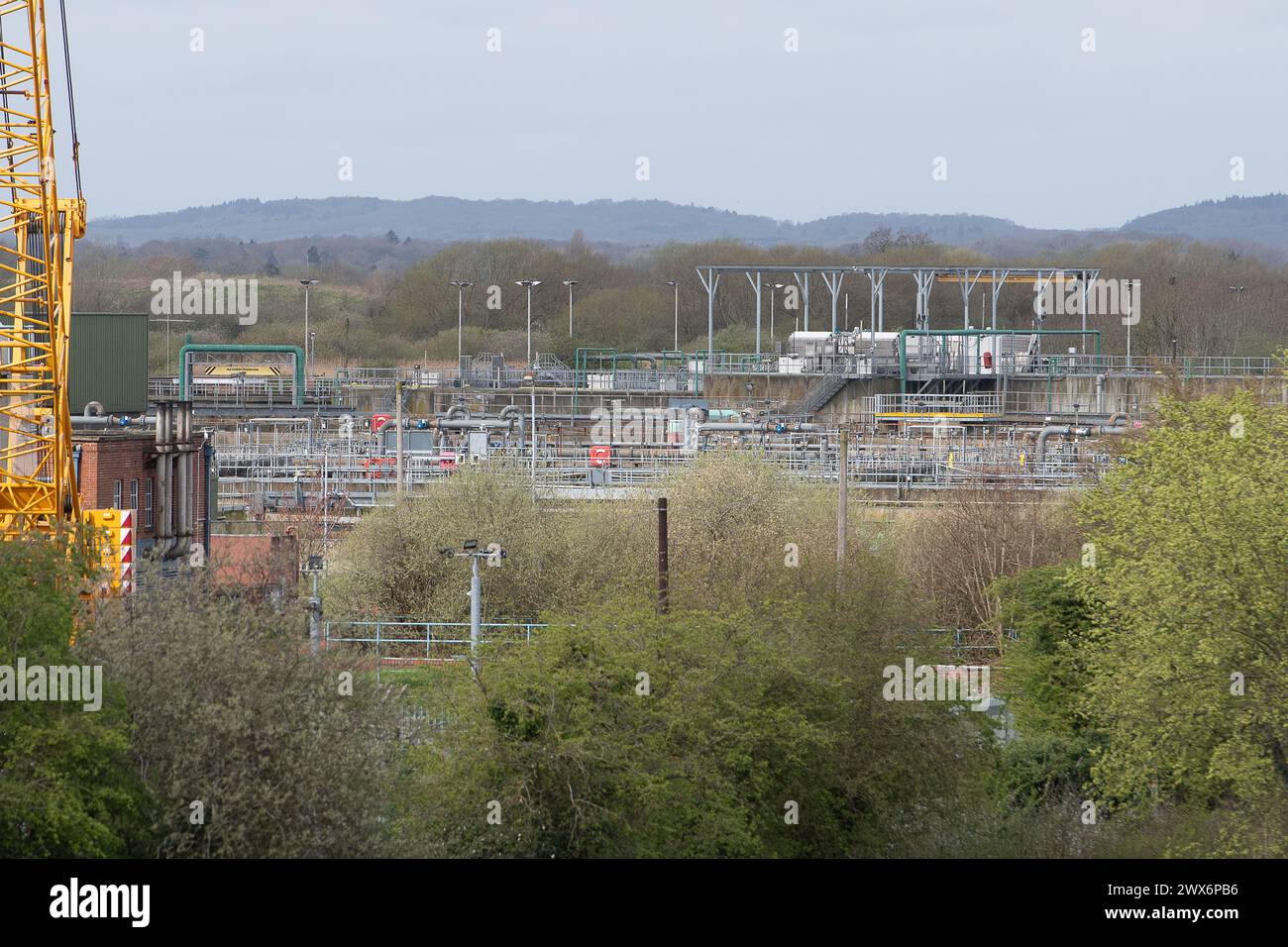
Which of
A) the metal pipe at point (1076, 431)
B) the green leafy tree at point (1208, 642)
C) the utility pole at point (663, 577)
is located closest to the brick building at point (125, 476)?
the utility pole at point (663, 577)

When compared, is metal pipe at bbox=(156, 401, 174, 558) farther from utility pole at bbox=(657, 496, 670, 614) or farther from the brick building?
utility pole at bbox=(657, 496, 670, 614)

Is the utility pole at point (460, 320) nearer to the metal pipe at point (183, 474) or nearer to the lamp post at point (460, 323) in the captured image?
the lamp post at point (460, 323)

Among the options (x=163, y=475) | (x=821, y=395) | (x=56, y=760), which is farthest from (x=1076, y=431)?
(x=56, y=760)

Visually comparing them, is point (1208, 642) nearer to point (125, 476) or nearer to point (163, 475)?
point (163, 475)

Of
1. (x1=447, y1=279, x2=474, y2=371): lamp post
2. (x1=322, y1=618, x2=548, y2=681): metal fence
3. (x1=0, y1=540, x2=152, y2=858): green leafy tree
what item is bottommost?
(x1=322, y1=618, x2=548, y2=681): metal fence

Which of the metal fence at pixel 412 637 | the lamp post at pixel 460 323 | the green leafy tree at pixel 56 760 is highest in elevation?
the lamp post at pixel 460 323

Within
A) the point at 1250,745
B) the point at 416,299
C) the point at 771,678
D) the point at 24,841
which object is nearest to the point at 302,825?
the point at 24,841

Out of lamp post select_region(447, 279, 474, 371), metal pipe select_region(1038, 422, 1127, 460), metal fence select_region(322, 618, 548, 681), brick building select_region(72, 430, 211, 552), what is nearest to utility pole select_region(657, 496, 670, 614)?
metal fence select_region(322, 618, 548, 681)

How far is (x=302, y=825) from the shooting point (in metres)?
11.7

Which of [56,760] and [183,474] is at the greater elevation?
[183,474]

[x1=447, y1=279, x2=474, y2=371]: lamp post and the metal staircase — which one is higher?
[x1=447, y1=279, x2=474, y2=371]: lamp post

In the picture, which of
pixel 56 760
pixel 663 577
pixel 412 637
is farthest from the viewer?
pixel 412 637

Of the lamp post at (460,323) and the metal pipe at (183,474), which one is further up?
the lamp post at (460,323)
